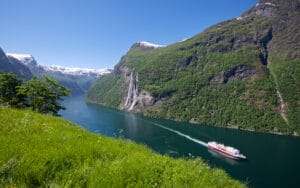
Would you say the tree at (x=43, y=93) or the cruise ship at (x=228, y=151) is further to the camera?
the cruise ship at (x=228, y=151)

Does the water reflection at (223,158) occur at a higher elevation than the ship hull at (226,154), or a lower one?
lower

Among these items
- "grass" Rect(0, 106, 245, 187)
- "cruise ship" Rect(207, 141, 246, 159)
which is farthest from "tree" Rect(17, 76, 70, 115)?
"cruise ship" Rect(207, 141, 246, 159)

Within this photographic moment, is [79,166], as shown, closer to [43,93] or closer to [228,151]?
[43,93]

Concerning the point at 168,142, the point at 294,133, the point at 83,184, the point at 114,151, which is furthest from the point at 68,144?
the point at 294,133

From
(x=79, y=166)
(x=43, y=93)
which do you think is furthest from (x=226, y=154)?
(x=79, y=166)

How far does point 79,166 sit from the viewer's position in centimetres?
668

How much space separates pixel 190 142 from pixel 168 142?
10.3m

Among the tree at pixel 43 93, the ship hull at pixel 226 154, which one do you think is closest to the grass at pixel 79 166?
the tree at pixel 43 93

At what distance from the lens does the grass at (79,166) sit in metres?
5.92

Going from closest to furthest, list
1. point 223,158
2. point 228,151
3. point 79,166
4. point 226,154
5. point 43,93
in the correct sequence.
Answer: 1. point 79,166
2. point 43,93
3. point 223,158
4. point 226,154
5. point 228,151

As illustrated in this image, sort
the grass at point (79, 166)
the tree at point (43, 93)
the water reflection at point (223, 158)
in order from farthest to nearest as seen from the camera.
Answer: the water reflection at point (223, 158), the tree at point (43, 93), the grass at point (79, 166)

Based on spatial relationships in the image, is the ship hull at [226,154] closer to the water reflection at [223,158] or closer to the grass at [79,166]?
the water reflection at [223,158]

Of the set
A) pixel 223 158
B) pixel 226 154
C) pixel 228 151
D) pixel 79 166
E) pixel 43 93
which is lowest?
pixel 223 158

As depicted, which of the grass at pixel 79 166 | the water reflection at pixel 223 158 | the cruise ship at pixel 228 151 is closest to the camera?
the grass at pixel 79 166
